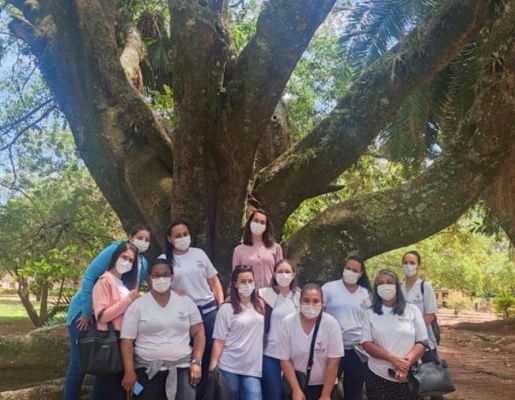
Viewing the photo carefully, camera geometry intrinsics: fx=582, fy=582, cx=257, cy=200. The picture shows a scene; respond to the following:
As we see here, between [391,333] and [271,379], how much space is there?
36.6 inches

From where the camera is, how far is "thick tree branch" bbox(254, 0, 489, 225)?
5617 millimetres

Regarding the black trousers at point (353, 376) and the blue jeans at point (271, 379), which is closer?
the blue jeans at point (271, 379)

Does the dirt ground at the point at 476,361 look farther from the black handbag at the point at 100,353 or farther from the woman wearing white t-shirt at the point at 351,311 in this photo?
the black handbag at the point at 100,353

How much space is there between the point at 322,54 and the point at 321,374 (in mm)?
9455

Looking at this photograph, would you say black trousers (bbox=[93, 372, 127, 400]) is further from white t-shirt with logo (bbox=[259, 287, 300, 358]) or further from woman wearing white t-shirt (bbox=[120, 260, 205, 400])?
white t-shirt with logo (bbox=[259, 287, 300, 358])

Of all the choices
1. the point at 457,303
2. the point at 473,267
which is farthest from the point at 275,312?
the point at 473,267

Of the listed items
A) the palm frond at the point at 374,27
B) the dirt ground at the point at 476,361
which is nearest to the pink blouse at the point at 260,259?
the dirt ground at the point at 476,361

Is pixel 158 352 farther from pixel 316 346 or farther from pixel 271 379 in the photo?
pixel 316 346

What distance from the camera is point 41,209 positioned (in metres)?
14.9

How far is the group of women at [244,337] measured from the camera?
404 centimetres

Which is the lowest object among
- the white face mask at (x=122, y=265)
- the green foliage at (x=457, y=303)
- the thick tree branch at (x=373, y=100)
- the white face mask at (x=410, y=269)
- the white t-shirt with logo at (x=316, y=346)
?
the green foliage at (x=457, y=303)

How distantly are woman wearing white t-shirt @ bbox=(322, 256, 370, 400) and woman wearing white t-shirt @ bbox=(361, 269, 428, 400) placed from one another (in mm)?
229

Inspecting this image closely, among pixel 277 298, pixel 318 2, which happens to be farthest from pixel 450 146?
pixel 277 298

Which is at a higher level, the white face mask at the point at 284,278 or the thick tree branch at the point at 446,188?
the thick tree branch at the point at 446,188
